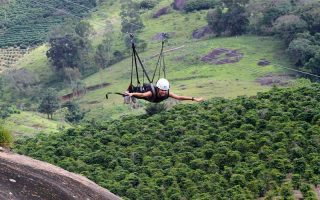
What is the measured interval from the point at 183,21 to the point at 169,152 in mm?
68694

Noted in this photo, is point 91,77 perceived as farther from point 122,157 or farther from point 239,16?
point 122,157

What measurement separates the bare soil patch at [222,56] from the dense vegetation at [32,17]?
32550mm

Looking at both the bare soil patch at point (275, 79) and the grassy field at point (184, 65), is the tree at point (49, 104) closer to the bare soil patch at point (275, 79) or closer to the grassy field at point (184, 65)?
the grassy field at point (184, 65)

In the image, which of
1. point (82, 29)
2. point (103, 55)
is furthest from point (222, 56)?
point (82, 29)

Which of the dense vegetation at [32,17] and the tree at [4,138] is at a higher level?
the tree at [4,138]

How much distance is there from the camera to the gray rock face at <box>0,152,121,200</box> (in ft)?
80.3

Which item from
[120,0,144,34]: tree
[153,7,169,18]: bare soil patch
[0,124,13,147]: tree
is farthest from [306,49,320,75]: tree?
[0,124,13,147]: tree

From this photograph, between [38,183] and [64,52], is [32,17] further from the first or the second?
[38,183]

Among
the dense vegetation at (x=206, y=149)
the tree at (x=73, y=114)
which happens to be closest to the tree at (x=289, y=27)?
the tree at (x=73, y=114)

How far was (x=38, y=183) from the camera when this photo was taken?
83.8 feet

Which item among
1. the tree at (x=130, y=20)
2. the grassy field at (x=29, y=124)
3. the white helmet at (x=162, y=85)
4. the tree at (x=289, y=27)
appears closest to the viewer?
the white helmet at (x=162, y=85)

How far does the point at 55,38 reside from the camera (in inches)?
4414

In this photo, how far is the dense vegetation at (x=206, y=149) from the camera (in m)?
42.8

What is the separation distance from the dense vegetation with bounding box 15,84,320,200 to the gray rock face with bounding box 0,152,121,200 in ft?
44.7
